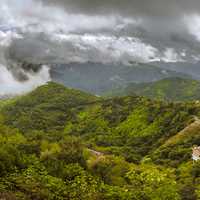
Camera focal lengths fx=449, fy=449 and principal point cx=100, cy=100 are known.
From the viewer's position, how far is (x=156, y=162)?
178875 millimetres

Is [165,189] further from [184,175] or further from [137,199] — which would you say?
[184,175]

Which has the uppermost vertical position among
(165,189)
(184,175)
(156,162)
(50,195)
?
(156,162)

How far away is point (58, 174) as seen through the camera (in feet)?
222

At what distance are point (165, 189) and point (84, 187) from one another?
1099 cm

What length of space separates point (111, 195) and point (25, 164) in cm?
2029

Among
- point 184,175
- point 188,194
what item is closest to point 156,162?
point 184,175

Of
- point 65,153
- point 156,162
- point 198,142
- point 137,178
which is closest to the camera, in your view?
point 137,178

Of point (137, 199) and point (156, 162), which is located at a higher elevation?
point (156, 162)

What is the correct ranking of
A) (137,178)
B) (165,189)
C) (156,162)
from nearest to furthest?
(165,189)
(137,178)
(156,162)

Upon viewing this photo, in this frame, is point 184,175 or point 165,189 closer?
point 165,189

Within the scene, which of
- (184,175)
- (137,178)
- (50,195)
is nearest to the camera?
(50,195)

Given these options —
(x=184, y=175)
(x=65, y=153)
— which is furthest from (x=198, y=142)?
(x=65, y=153)

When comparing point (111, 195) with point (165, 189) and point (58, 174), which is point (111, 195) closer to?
point (165, 189)

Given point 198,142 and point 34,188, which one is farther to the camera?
point 198,142
